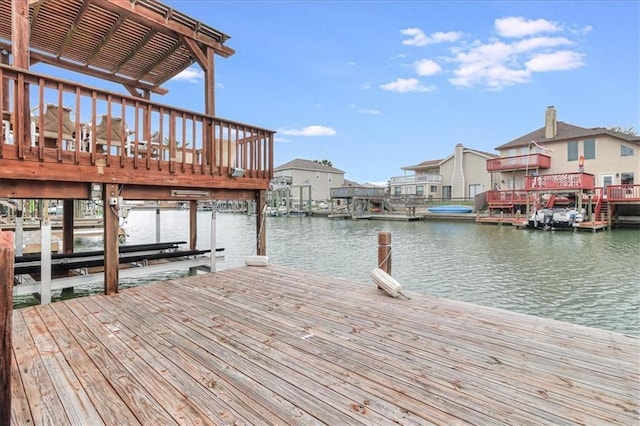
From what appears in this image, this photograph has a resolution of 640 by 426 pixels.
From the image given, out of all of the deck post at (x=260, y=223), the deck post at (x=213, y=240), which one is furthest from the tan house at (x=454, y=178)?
the deck post at (x=213, y=240)

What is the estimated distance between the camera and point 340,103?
3594cm

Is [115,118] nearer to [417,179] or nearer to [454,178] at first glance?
[454,178]

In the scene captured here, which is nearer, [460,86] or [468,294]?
[468,294]

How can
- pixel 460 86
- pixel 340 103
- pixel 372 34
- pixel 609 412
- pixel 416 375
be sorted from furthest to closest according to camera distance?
pixel 340 103, pixel 460 86, pixel 372 34, pixel 416 375, pixel 609 412

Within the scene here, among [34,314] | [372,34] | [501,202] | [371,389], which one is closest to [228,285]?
[34,314]

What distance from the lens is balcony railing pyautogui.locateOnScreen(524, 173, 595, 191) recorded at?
20.8 metres

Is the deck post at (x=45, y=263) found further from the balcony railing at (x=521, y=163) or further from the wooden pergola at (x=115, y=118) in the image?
the balcony railing at (x=521, y=163)

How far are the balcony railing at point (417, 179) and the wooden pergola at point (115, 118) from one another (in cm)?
3279

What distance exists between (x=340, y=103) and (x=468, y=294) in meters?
31.9

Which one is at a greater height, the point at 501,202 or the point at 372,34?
the point at 372,34

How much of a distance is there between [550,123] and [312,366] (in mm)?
31942

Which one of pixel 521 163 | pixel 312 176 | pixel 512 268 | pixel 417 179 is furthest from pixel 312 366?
pixel 312 176

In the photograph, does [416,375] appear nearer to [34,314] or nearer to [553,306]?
[34,314]

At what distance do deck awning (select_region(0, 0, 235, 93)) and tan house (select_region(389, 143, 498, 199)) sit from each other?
103 feet
